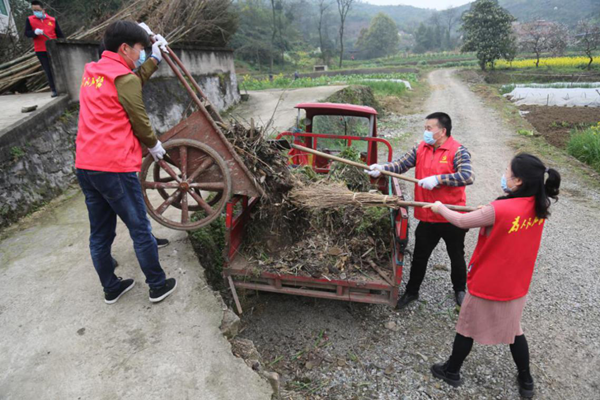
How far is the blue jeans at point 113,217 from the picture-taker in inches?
104

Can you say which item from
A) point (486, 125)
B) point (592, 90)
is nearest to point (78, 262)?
point (486, 125)

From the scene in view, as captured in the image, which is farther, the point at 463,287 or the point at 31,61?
the point at 31,61

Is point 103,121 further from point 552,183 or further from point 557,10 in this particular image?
point 557,10

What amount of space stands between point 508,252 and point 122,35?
3142 millimetres

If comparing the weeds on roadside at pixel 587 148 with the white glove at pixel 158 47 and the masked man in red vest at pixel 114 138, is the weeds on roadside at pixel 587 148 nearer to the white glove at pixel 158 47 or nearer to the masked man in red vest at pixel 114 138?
the white glove at pixel 158 47

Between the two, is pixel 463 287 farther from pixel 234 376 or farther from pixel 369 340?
pixel 234 376

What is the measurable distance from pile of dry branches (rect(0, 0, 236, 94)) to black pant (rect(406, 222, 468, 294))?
8.06m

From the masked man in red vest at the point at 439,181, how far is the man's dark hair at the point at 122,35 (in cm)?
240

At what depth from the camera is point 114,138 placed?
2594mm

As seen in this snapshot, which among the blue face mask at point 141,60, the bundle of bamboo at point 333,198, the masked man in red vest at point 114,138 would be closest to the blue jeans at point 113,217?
the masked man in red vest at point 114,138

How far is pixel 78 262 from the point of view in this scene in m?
3.58

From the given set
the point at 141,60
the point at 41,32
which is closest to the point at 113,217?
the point at 141,60

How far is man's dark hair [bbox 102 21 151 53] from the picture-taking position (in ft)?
8.51

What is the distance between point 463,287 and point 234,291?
7.79 feet
